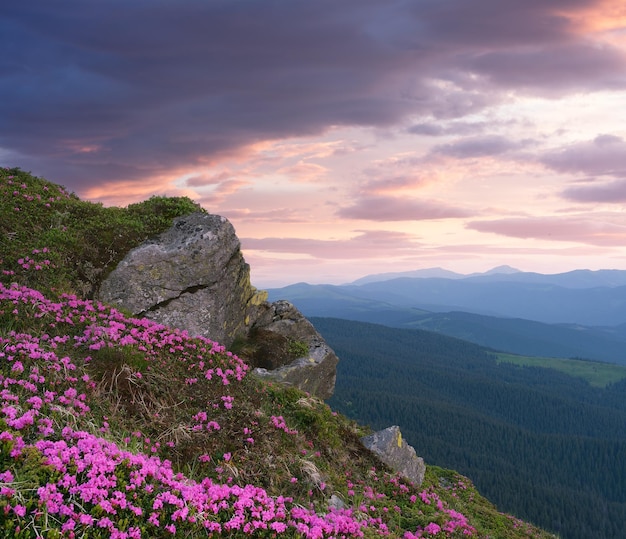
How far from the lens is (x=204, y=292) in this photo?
67.9 ft

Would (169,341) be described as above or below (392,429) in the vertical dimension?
above

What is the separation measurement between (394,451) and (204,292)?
1098 centimetres

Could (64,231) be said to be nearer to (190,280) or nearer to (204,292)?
(190,280)

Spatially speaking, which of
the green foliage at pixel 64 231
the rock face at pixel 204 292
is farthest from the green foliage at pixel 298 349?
the green foliage at pixel 64 231

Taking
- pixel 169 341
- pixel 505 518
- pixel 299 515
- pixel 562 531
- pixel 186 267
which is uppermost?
pixel 186 267

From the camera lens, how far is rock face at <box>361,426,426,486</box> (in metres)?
16.2

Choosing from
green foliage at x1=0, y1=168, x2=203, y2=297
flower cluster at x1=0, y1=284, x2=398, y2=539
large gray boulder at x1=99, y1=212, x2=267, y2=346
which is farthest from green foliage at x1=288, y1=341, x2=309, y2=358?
flower cluster at x1=0, y1=284, x2=398, y2=539

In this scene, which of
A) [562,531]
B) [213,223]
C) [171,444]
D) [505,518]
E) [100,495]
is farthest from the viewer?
[562,531]

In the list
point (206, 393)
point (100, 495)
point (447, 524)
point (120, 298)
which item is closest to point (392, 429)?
point (447, 524)

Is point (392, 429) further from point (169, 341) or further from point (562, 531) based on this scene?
point (562, 531)

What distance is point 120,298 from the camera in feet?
60.2

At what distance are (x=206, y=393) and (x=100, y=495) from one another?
5.38 meters

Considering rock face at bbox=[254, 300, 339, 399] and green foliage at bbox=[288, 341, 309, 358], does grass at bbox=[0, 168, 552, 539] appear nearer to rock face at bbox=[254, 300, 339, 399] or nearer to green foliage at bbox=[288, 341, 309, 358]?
rock face at bbox=[254, 300, 339, 399]

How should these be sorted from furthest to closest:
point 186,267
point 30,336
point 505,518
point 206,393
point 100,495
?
point 505,518
point 186,267
point 206,393
point 30,336
point 100,495
